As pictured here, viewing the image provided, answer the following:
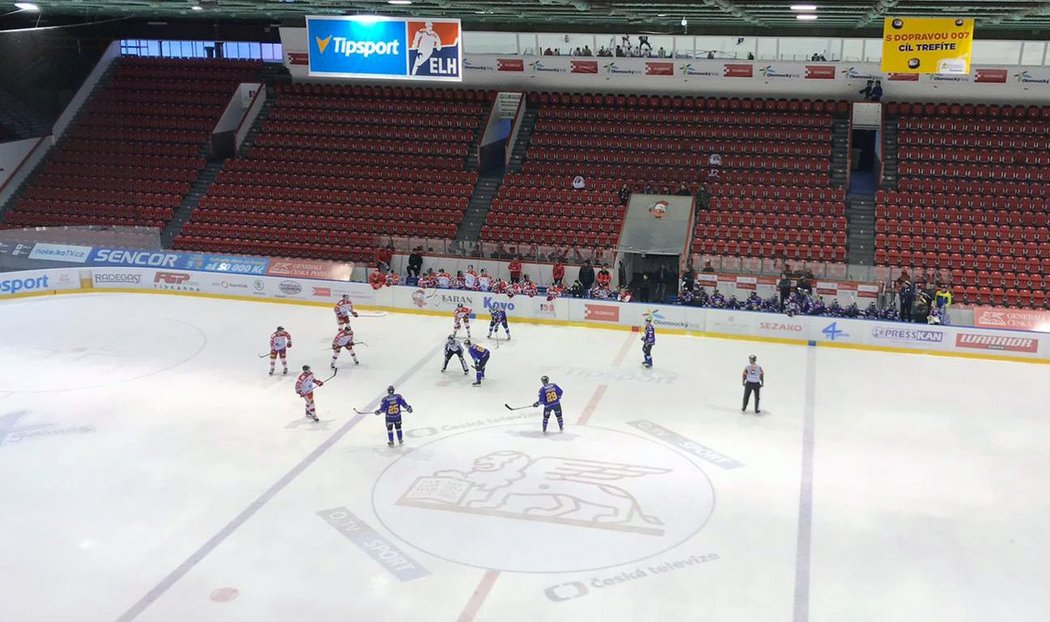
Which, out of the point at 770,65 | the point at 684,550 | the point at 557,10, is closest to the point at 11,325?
the point at 557,10

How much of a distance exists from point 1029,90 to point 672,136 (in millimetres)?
12755

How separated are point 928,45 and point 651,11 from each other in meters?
9.48

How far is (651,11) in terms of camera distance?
2788 centimetres

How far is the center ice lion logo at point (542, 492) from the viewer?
15758mm

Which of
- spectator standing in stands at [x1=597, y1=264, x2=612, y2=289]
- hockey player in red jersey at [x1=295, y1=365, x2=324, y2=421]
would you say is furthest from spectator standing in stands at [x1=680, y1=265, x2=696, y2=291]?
hockey player in red jersey at [x1=295, y1=365, x2=324, y2=421]

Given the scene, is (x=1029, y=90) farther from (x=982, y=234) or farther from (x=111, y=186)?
(x=111, y=186)

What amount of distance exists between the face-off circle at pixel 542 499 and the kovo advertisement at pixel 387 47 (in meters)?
8.70

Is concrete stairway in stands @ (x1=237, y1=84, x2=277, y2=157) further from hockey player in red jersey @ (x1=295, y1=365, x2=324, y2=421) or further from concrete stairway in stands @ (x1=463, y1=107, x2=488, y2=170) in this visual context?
hockey player in red jersey @ (x1=295, y1=365, x2=324, y2=421)

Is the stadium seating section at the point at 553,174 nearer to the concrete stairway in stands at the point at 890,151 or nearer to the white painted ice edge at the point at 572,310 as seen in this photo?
the concrete stairway in stands at the point at 890,151

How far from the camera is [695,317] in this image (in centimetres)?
2731

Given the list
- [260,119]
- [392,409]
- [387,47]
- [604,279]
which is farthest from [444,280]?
[260,119]

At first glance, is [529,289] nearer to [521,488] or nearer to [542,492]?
[521,488]

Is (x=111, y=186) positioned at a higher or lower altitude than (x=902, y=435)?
higher

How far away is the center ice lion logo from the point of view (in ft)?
51.7
